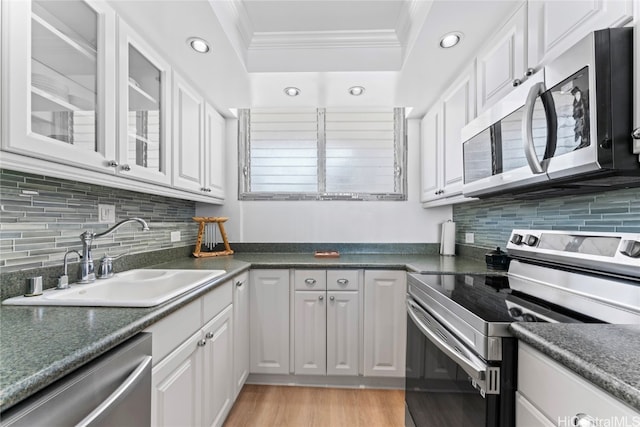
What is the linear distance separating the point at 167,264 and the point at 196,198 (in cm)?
50

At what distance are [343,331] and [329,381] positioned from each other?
401 mm

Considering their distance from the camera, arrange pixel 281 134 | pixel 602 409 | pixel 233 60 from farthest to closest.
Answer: pixel 281 134
pixel 233 60
pixel 602 409

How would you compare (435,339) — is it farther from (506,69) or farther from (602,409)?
(506,69)

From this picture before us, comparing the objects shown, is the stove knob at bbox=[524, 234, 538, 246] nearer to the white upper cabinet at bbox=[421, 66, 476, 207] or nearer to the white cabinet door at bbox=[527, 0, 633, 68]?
the white upper cabinet at bbox=[421, 66, 476, 207]

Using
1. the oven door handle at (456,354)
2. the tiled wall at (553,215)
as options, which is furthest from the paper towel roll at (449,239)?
the oven door handle at (456,354)

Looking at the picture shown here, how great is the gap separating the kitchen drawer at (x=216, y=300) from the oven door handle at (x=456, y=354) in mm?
1017

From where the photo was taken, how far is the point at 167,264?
203 cm

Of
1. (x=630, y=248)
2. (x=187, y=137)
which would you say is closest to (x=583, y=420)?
(x=630, y=248)

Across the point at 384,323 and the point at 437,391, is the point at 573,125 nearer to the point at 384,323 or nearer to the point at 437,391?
the point at 437,391

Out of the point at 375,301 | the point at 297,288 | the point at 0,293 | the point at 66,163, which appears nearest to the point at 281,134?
the point at 297,288

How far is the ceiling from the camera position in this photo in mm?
1364

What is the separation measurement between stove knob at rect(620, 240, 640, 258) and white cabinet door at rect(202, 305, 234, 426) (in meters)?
1.66

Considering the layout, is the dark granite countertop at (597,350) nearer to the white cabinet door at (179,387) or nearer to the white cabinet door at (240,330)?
the white cabinet door at (179,387)

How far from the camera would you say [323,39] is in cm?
186
